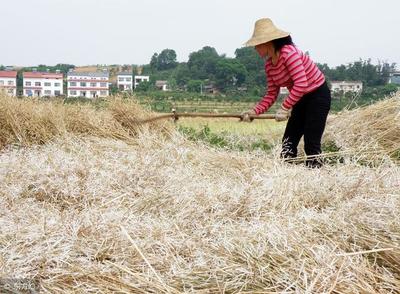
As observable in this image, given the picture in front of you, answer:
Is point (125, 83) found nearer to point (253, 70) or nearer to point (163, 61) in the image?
point (253, 70)

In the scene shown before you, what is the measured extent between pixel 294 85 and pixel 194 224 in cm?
175

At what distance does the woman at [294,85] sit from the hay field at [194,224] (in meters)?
0.33

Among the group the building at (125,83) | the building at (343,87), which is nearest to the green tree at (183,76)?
the building at (125,83)

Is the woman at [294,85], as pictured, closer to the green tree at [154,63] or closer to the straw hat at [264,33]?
the straw hat at [264,33]

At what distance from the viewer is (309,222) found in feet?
7.16

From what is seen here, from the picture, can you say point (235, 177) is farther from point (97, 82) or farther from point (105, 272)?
point (97, 82)

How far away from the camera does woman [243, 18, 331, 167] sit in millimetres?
3682

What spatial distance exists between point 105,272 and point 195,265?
0.33m

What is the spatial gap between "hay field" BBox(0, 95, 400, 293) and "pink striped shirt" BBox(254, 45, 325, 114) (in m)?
0.46

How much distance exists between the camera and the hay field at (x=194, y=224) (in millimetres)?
1785

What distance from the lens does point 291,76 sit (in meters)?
3.74

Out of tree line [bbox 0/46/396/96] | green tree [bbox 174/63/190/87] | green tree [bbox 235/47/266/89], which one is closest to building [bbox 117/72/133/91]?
tree line [bbox 0/46/396/96]

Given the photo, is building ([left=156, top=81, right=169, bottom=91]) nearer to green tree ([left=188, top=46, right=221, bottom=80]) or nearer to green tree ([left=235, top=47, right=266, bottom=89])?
green tree ([left=188, top=46, right=221, bottom=80])

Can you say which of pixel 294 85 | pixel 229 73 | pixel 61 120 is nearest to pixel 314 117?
pixel 294 85
